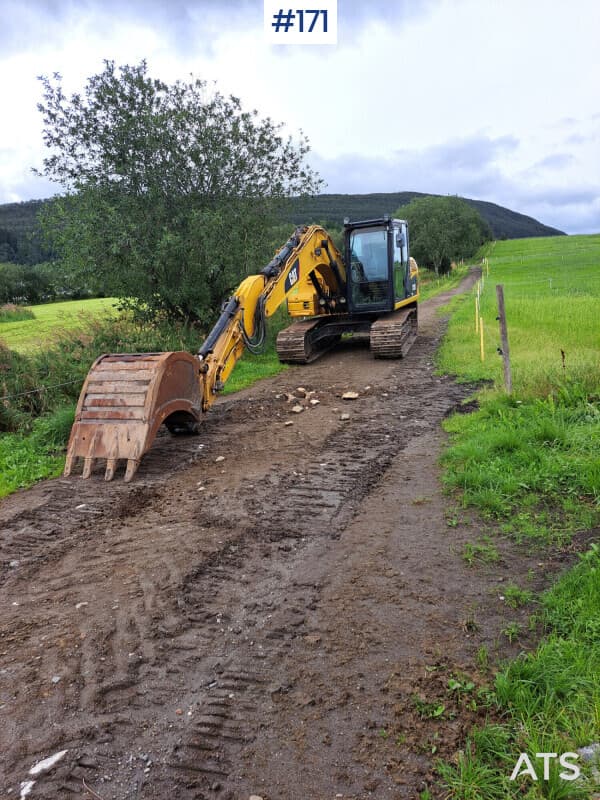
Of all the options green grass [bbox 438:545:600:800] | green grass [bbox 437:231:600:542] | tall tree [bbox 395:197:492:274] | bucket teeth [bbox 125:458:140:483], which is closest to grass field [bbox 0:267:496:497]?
bucket teeth [bbox 125:458:140:483]

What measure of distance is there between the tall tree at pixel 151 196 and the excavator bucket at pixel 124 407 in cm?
562

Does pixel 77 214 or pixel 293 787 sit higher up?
pixel 77 214

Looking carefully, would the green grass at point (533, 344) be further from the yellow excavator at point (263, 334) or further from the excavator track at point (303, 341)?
the excavator track at point (303, 341)

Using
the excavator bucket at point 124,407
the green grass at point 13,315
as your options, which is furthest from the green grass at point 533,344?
the green grass at point 13,315

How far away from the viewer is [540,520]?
4.55 m

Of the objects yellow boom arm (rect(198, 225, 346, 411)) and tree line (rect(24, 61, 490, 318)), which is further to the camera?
tree line (rect(24, 61, 490, 318))

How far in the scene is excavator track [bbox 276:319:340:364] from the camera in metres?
12.4

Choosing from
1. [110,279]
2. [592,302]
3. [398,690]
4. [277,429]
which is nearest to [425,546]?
[398,690]

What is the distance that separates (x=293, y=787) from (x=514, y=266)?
5867cm

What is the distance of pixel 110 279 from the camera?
480 inches

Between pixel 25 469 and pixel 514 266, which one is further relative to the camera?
pixel 514 266

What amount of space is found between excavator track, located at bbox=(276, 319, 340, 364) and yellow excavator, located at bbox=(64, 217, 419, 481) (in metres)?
0.02

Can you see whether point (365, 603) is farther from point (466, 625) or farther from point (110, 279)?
point (110, 279)

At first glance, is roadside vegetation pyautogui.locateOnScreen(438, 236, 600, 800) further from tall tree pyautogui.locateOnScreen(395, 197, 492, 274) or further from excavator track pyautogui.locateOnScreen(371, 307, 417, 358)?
tall tree pyautogui.locateOnScreen(395, 197, 492, 274)
